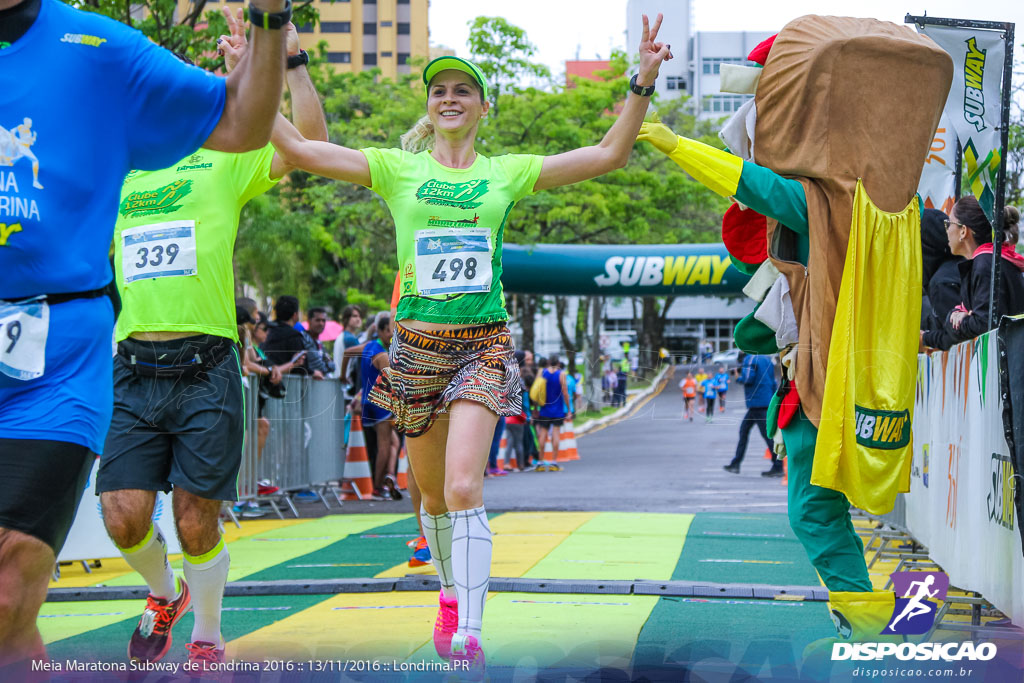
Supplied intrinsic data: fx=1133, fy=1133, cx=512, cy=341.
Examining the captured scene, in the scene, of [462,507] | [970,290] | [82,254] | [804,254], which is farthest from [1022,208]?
[82,254]

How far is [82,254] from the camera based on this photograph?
269cm

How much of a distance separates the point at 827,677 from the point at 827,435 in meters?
0.90

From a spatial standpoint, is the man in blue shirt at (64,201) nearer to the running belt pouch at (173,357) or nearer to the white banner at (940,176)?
the running belt pouch at (173,357)

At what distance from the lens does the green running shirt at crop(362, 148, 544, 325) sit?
174 inches

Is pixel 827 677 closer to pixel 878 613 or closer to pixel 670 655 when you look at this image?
pixel 878 613

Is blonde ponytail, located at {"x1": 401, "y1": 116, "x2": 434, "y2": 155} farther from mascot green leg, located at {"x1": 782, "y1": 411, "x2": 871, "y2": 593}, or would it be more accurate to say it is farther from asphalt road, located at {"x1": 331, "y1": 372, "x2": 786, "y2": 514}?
asphalt road, located at {"x1": 331, "y1": 372, "x2": 786, "y2": 514}

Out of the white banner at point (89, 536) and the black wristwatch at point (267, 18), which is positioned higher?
the black wristwatch at point (267, 18)

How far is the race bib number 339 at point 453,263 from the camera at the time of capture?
14.5 feet

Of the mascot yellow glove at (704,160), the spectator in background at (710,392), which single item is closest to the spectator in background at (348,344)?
the spectator in background at (710,392)

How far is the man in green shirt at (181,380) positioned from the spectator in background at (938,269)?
3.69 meters

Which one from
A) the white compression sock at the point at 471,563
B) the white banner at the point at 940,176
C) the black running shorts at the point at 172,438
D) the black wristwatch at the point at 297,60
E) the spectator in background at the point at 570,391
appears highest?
the black wristwatch at the point at 297,60

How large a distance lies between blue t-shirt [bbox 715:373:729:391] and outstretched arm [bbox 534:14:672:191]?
325 inches

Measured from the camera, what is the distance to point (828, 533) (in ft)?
14.0

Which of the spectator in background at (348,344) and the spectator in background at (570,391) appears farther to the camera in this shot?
the spectator in background at (570,391)
